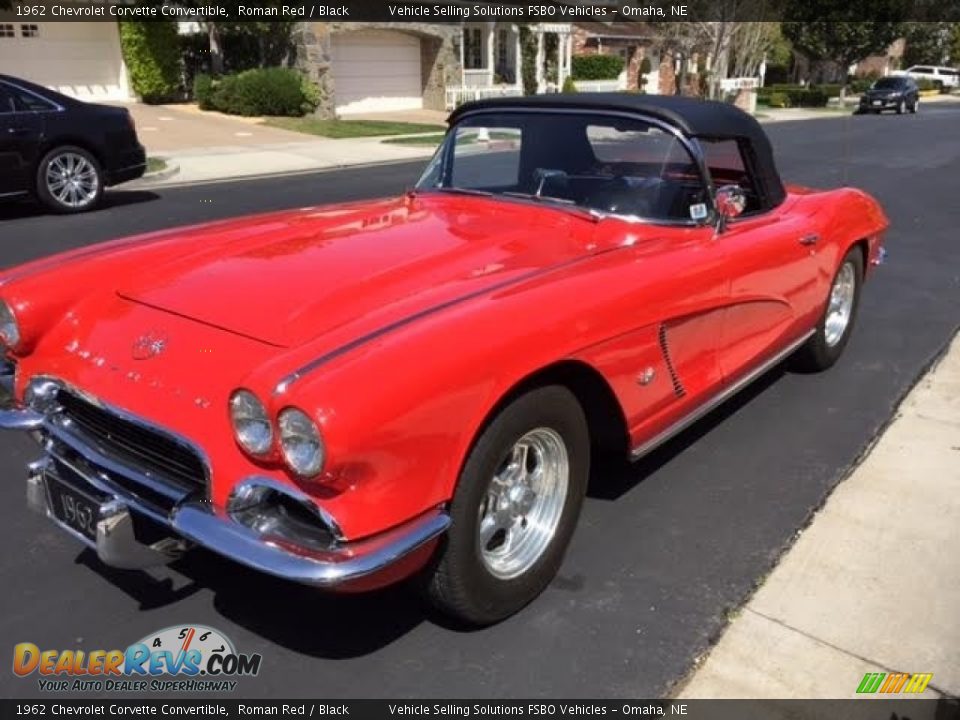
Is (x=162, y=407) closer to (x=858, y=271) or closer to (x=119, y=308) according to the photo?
(x=119, y=308)

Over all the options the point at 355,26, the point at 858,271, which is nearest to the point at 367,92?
the point at 355,26

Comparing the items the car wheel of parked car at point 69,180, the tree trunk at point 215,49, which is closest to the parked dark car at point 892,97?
the tree trunk at point 215,49

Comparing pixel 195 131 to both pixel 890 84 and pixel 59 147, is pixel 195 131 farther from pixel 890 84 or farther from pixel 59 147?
pixel 890 84

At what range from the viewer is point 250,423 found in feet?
7.23

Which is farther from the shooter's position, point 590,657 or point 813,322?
point 813,322

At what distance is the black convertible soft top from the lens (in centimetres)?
359

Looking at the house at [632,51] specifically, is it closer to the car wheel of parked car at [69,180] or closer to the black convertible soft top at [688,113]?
the car wheel of parked car at [69,180]

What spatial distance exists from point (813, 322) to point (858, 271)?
804mm

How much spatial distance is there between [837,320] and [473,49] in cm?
2897

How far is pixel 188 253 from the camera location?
3.27 meters

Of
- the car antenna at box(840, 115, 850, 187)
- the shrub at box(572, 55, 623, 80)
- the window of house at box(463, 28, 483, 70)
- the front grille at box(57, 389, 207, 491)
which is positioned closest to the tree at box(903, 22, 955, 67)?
the shrub at box(572, 55, 623, 80)

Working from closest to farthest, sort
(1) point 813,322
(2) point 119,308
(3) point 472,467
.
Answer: (3) point 472,467 → (2) point 119,308 → (1) point 813,322

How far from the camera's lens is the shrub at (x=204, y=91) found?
23.2m

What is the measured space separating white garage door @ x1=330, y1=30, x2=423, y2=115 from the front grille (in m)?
24.3
